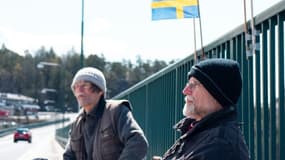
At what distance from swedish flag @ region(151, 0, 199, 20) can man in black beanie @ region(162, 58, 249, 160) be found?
12.6 ft

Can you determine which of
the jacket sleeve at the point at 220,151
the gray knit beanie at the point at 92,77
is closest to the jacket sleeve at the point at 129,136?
the gray knit beanie at the point at 92,77

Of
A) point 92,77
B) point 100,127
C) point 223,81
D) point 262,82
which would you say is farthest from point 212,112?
point 92,77

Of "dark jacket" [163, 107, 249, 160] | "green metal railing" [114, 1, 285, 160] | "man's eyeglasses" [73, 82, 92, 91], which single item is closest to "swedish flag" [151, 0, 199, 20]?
"green metal railing" [114, 1, 285, 160]

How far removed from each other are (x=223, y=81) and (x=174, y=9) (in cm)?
421

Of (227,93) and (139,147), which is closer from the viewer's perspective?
(227,93)

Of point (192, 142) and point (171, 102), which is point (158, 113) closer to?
point (171, 102)

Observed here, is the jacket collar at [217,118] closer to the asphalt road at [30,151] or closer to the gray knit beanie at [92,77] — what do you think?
the gray knit beanie at [92,77]

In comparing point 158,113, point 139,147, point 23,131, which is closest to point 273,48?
point 139,147

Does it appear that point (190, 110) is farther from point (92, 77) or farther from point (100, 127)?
point (92, 77)

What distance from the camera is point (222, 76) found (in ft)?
12.0

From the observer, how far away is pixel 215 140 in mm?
3502

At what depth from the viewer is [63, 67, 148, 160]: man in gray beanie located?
564cm

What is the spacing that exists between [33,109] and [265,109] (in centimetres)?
15372

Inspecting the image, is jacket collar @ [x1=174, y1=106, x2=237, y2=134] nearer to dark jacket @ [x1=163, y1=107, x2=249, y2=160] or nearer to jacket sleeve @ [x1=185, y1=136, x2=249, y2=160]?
dark jacket @ [x1=163, y1=107, x2=249, y2=160]
